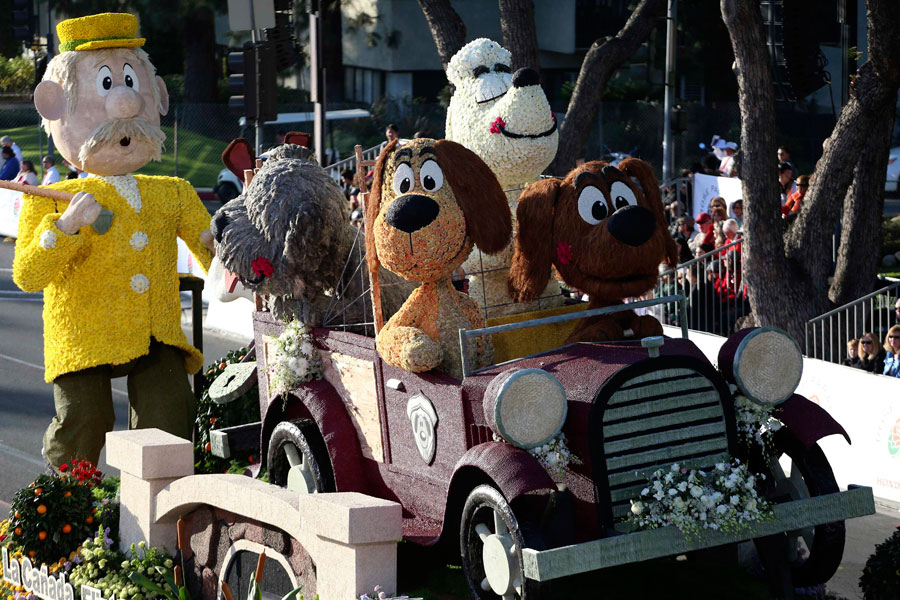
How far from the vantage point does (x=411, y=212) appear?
248 inches

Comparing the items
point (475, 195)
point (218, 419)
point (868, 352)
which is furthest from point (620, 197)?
point (868, 352)

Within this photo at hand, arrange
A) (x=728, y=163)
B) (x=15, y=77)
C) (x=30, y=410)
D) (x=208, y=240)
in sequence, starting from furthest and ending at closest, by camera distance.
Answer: (x=15, y=77)
(x=728, y=163)
(x=30, y=410)
(x=208, y=240)

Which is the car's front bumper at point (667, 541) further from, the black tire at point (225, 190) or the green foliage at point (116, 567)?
the black tire at point (225, 190)

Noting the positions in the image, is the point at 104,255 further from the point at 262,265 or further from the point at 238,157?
the point at 262,265

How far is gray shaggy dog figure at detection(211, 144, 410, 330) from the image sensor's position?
23.6 feet

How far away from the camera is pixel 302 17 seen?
33.9 m

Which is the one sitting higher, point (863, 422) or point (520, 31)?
point (520, 31)

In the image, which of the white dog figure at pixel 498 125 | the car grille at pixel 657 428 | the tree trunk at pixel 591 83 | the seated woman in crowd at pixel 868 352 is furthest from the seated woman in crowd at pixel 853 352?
the tree trunk at pixel 591 83

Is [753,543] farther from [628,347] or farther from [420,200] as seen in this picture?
[420,200]

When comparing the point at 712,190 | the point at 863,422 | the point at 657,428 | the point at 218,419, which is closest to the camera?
the point at 657,428

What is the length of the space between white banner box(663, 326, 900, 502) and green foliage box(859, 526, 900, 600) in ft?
10.4

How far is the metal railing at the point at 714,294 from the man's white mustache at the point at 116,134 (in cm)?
666

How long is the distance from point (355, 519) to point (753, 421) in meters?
1.96

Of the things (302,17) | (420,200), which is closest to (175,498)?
(420,200)
